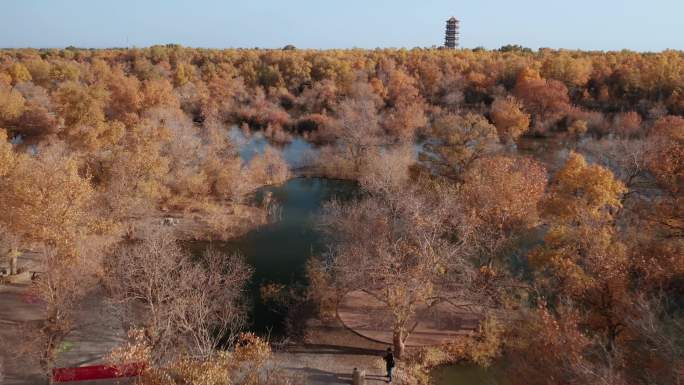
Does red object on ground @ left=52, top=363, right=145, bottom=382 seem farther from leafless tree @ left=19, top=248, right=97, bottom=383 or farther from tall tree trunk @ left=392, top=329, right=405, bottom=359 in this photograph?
tall tree trunk @ left=392, top=329, right=405, bottom=359

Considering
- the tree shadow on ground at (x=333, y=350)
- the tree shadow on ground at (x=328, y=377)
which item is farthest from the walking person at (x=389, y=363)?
the tree shadow on ground at (x=333, y=350)

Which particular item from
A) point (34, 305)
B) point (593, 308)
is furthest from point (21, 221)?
point (593, 308)

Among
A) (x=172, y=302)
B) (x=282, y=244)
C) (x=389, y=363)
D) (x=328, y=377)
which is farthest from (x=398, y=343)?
(x=282, y=244)

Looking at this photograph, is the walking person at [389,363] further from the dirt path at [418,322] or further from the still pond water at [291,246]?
the dirt path at [418,322]

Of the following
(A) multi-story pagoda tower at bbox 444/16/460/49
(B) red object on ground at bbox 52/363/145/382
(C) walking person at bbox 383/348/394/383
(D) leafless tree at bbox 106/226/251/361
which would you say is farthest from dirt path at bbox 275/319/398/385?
(A) multi-story pagoda tower at bbox 444/16/460/49

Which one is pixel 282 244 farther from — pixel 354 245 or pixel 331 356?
pixel 331 356

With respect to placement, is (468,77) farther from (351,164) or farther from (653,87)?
(351,164)
